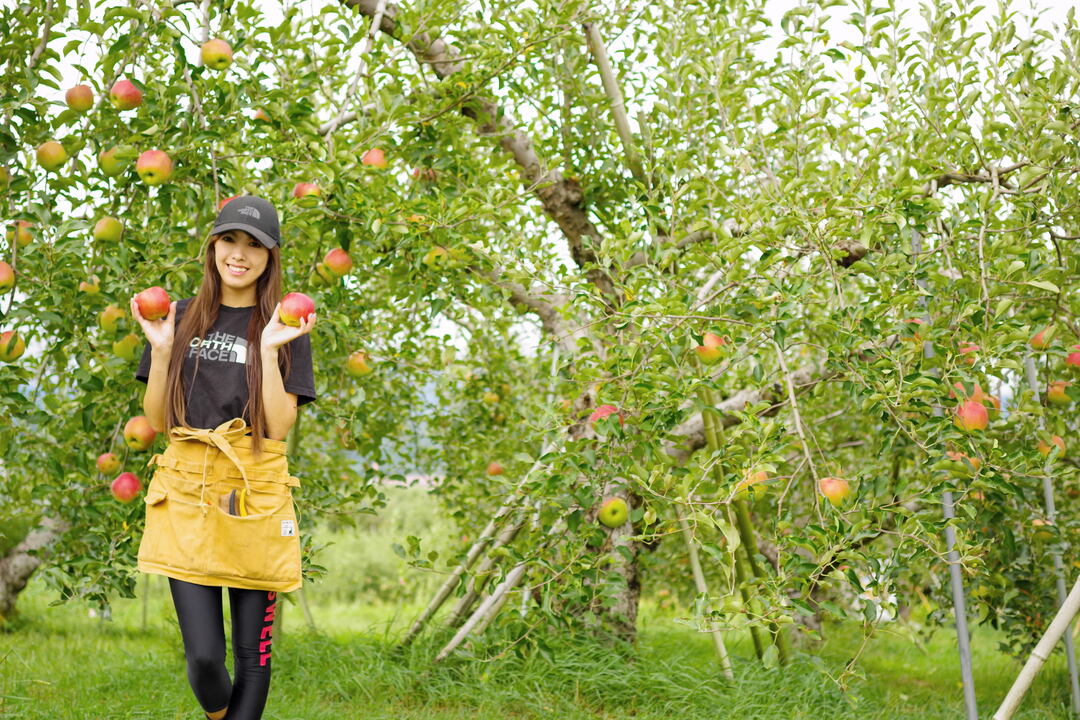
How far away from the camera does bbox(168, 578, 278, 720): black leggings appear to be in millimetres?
1975

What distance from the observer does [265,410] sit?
6.57 feet

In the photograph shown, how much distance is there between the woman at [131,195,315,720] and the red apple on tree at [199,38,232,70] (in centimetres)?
48

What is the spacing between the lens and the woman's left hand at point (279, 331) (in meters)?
1.94

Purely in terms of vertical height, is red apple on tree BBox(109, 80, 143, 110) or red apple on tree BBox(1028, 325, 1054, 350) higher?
red apple on tree BBox(109, 80, 143, 110)

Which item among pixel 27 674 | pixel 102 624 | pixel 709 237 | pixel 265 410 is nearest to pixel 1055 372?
pixel 709 237

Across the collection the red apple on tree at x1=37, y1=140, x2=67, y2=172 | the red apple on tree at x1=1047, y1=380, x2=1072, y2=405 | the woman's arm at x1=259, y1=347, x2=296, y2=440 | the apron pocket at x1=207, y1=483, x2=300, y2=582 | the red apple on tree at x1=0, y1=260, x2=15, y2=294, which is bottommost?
the apron pocket at x1=207, y1=483, x2=300, y2=582

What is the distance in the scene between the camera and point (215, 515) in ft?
6.51

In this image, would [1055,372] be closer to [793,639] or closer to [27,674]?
[793,639]

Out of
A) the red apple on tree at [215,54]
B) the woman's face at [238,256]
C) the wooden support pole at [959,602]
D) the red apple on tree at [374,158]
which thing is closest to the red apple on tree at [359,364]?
the red apple on tree at [374,158]

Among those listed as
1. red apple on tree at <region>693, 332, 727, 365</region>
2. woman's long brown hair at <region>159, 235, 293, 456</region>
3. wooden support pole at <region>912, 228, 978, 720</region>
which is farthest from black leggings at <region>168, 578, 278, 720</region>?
wooden support pole at <region>912, 228, 978, 720</region>

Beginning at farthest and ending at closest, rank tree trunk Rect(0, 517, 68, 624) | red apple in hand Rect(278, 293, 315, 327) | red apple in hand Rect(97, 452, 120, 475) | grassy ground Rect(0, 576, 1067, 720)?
tree trunk Rect(0, 517, 68, 624) < grassy ground Rect(0, 576, 1067, 720) < red apple in hand Rect(97, 452, 120, 475) < red apple in hand Rect(278, 293, 315, 327)

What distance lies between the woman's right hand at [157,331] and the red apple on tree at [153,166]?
0.42m

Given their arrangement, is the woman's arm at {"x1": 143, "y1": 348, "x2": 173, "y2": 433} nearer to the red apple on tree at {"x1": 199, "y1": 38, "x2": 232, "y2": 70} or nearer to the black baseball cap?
the black baseball cap

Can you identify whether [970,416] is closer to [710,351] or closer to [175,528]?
[710,351]
